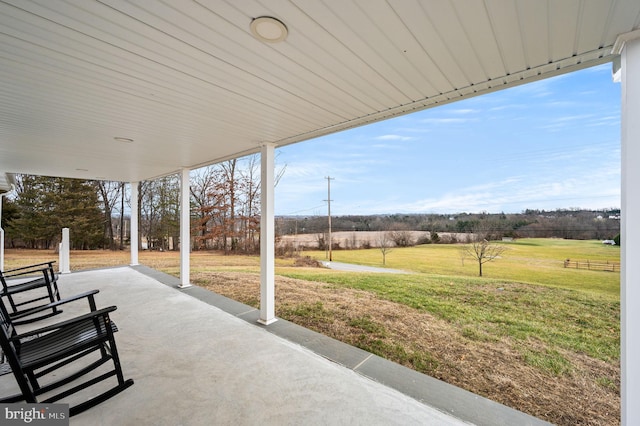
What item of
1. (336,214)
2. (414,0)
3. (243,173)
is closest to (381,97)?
(414,0)

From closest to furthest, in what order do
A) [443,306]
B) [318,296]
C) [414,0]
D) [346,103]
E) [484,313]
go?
[414,0]
[346,103]
[484,313]
[443,306]
[318,296]

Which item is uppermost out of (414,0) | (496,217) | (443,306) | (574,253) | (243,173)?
(243,173)

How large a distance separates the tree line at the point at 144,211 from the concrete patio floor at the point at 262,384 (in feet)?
23.5

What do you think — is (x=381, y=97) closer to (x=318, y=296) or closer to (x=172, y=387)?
(x=172, y=387)

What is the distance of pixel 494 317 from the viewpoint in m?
3.82

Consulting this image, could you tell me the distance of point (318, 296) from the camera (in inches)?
181

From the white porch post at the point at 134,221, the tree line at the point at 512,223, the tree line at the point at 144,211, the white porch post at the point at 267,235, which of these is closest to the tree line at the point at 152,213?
the tree line at the point at 144,211

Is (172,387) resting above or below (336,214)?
below

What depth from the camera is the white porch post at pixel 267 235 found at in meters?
3.13

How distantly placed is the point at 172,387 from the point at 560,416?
117 inches

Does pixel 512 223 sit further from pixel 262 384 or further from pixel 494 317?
pixel 262 384

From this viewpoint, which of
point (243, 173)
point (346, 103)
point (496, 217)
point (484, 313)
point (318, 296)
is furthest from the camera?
point (243, 173)

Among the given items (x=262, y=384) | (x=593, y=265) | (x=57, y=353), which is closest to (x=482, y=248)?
(x=593, y=265)

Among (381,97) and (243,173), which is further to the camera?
(243,173)
